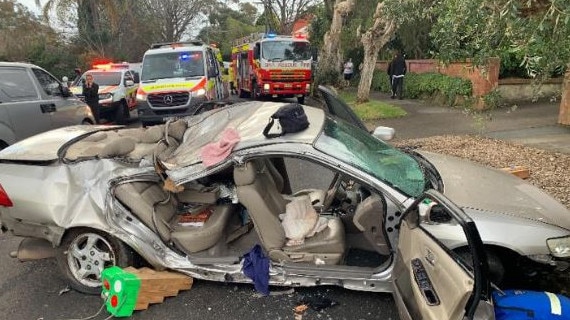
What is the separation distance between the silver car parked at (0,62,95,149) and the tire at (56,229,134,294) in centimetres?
411

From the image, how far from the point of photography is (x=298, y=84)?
1758 cm

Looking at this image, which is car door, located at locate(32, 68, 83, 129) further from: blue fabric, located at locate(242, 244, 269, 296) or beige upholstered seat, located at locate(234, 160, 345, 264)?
blue fabric, located at locate(242, 244, 269, 296)

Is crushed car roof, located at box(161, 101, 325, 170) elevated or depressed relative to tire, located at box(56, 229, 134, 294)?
elevated

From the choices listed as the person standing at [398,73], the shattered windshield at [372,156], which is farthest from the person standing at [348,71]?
the shattered windshield at [372,156]

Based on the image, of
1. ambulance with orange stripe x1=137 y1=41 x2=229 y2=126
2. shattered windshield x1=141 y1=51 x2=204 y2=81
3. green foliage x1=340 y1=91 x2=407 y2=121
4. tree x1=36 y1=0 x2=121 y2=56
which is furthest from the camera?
tree x1=36 y1=0 x2=121 y2=56

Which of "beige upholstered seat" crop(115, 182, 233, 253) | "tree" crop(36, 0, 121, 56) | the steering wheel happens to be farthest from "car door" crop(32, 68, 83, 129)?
"tree" crop(36, 0, 121, 56)

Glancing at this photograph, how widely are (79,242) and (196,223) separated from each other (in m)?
0.94

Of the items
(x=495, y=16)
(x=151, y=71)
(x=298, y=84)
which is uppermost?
(x=495, y=16)

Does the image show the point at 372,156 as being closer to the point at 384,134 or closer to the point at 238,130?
the point at 238,130

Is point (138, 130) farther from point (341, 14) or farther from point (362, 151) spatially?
point (341, 14)

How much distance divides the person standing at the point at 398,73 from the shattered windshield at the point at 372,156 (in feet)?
42.9

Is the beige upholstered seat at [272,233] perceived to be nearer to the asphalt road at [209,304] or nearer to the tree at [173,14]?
the asphalt road at [209,304]

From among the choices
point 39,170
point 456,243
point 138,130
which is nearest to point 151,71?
point 138,130

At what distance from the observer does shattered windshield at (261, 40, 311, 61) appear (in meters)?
17.6
